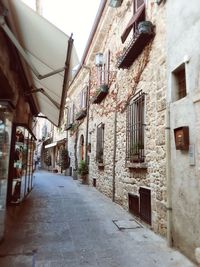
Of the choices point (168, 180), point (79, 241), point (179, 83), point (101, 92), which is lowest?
point (79, 241)

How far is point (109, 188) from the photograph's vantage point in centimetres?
740

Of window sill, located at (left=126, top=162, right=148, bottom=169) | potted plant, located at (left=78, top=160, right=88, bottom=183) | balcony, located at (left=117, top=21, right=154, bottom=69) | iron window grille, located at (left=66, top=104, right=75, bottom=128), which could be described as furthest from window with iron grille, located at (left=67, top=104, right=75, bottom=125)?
window sill, located at (left=126, top=162, right=148, bottom=169)

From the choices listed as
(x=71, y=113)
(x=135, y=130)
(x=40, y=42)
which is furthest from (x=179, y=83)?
(x=71, y=113)

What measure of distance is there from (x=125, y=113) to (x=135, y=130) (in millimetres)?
956

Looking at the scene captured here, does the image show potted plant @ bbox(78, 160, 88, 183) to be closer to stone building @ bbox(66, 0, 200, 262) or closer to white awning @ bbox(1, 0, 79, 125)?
stone building @ bbox(66, 0, 200, 262)

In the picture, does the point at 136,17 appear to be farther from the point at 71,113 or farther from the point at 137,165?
the point at 71,113

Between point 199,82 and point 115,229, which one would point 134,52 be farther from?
point 115,229

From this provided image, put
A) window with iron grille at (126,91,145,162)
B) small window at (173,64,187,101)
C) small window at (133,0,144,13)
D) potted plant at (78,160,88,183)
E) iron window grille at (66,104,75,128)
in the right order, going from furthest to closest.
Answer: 1. iron window grille at (66,104,75,128)
2. potted plant at (78,160,88,183)
3. small window at (133,0,144,13)
4. window with iron grille at (126,91,145,162)
5. small window at (173,64,187,101)

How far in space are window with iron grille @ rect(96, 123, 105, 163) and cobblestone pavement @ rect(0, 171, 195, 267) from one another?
3471 mm

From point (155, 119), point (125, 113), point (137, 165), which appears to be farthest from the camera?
point (125, 113)

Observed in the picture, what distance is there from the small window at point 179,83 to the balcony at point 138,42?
1476mm

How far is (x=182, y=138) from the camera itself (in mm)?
3201

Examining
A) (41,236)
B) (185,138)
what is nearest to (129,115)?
(185,138)

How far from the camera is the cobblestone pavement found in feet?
9.61
